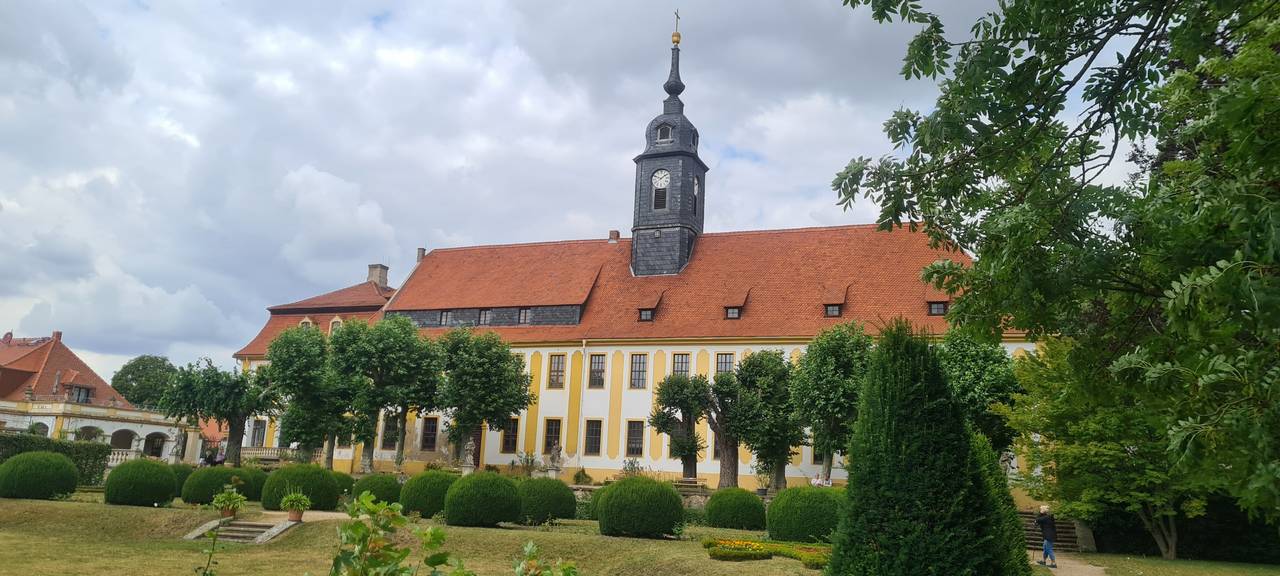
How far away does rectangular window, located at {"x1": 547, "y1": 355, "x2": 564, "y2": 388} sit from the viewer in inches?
1594

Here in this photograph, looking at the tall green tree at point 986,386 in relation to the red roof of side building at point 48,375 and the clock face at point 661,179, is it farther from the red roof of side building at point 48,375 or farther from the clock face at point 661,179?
the red roof of side building at point 48,375

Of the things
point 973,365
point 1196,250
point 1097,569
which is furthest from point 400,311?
point 1196,250

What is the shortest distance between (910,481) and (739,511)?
1492 cm

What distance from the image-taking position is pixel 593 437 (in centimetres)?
3925

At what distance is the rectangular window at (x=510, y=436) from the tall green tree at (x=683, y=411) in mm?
9219

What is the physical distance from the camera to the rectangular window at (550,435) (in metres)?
39.9

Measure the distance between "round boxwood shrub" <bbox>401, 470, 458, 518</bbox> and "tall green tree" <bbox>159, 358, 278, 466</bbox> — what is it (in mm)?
16573

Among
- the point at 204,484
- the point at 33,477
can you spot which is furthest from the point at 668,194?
the point at 33,477

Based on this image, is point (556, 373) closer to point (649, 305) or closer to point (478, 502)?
point (649, 305)

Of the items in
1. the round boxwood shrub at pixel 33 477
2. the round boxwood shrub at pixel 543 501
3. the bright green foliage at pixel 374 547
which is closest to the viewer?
the bright green foliage at pixel 374 547

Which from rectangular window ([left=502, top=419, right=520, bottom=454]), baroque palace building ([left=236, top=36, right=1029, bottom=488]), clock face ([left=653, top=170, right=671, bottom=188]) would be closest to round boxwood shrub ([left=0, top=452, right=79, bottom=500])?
baroque palace building ([left=236, top=36, right=1029, bottom=488])

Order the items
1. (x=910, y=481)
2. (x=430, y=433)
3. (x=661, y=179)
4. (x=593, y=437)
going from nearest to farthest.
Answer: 1. (x=910, y=481)
2. (x=593, y=437)
3. (x=430, y=433)
4. (x=661, y=179)

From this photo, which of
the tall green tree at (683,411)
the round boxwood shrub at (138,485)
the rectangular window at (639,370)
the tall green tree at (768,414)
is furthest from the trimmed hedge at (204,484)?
the rectangular window at (639,370)

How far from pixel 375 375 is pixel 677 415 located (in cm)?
1238
